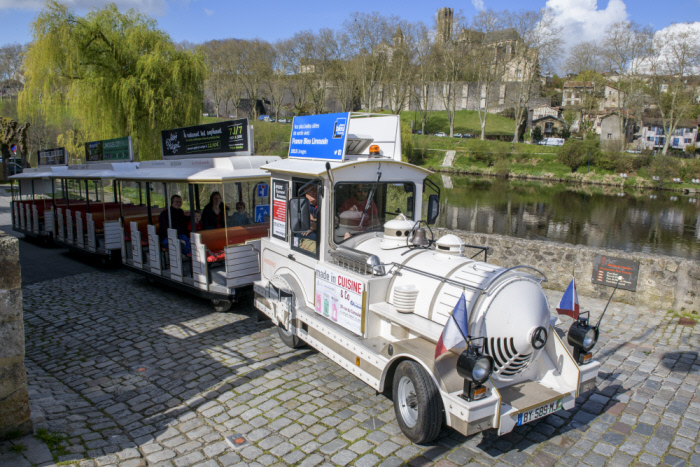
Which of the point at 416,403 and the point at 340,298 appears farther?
the point at 340,298

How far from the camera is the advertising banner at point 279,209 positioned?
6.79m

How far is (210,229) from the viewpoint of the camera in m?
9.29

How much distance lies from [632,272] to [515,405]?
6086mm

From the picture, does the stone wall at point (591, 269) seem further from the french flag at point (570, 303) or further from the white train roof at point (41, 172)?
the white train roof at point (41, 172)

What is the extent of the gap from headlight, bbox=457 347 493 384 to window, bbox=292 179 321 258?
8.70 feet

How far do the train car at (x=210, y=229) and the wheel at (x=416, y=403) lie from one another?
4.43 metres

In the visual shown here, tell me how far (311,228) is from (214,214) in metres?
4.02

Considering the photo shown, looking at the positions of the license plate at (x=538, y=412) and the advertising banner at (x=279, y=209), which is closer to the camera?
the license plate at (x=538, y=412)

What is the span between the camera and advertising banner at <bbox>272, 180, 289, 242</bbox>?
6.79 m

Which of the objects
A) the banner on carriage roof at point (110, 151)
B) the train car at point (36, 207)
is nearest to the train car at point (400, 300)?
the banner on carriage roof at point (110, 151)

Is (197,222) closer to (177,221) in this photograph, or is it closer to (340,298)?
(177,221)

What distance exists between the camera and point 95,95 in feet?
62.6

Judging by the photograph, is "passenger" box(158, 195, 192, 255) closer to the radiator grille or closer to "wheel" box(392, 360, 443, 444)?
"wheel" box(392, 360, 443, 444)

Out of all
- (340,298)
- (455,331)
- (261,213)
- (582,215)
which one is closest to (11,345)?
(340,298)
